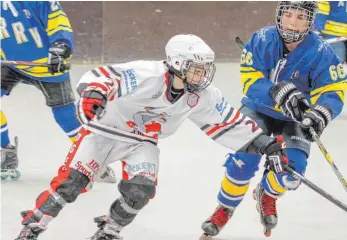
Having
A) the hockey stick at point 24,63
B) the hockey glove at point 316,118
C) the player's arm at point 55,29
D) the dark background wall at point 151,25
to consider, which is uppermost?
the hockey glove at point 316,118

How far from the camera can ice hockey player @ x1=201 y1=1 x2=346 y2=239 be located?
13.3 feet

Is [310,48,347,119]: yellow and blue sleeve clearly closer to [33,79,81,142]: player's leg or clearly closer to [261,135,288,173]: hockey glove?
[261,135,288,173]: hockey glove

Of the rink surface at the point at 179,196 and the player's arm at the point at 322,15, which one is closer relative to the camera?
the rink surface at the point at 179,196

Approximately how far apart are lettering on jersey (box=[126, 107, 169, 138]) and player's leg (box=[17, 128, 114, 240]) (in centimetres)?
12

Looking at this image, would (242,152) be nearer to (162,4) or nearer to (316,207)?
(316,207)

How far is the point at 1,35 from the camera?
502 cm

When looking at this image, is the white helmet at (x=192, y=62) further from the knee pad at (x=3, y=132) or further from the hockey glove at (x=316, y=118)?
the knee pad at (x=3, y=132)

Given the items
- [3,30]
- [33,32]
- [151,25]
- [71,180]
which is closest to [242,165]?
[71,180]

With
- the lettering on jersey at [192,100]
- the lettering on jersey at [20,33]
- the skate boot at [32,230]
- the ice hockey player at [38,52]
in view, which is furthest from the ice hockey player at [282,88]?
the lettering on jersey at [20,33]

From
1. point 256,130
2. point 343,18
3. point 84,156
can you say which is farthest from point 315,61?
point 343,18

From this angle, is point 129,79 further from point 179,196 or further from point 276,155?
point 179,196

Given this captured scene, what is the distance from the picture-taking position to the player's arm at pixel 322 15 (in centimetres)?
627

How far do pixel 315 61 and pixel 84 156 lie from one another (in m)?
1.04

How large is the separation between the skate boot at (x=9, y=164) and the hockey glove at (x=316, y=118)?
5.49 feet
